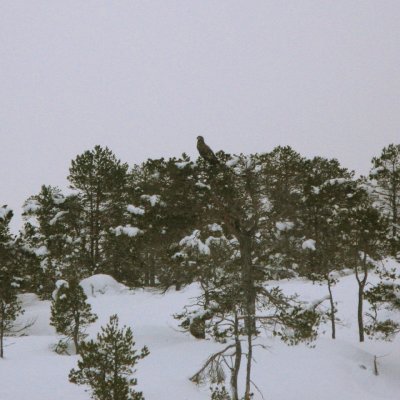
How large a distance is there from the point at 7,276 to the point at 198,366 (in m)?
11.6

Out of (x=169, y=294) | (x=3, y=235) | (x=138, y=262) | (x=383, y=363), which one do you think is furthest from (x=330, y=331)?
(x=3, y=235)

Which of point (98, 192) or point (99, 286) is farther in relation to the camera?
point (98, 192)

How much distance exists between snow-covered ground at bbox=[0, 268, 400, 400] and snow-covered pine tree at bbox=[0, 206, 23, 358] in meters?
1.92

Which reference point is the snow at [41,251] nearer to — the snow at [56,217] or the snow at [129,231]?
the snow at [56,217]

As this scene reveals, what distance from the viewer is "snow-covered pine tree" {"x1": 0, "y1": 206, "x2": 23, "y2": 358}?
18.8 meters

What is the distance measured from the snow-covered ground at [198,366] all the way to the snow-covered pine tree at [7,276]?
6.29 ft

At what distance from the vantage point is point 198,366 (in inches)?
635

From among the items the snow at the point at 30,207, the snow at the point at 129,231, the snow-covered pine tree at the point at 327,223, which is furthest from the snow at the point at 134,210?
the snow-covered pine tree at the point at 327,223

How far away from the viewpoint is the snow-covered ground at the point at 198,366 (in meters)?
13.6

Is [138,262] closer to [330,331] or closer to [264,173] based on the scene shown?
[330,331]

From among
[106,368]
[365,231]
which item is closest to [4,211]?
[106,368]

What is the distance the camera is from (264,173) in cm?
1073

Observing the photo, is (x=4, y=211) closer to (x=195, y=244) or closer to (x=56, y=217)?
(x=56, y=217)

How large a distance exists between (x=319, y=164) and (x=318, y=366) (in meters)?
16.5
